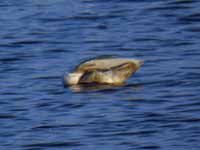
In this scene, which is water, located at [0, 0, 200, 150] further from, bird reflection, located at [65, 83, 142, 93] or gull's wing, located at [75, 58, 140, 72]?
gull's wing, located at [75, 58, 140, 72]

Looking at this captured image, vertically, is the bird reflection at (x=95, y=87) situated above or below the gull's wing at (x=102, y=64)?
below

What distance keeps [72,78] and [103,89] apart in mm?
404

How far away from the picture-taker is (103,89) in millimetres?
13859

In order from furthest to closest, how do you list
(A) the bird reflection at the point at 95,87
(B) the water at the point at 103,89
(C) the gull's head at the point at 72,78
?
(C) the gull's head at the point at 72,78, (A) the bird reflection at the point at 95,87, (B) the water at the point at 103,89

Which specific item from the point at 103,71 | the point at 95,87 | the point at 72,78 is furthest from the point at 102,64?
the point at 72,78

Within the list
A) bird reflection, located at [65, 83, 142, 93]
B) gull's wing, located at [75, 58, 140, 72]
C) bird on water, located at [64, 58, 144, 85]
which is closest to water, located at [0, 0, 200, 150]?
bird reflection, located at [65, 83, 142, 93]

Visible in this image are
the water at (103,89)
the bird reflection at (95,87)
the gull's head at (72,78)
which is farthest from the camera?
the gull's head at (72,78)

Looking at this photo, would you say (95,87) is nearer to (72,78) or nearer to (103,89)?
(103,89)

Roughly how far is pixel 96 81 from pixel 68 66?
3.29ft

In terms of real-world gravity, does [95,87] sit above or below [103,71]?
below

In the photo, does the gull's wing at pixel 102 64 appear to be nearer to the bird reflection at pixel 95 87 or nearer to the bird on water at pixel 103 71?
the bird on water at pixel 103 71

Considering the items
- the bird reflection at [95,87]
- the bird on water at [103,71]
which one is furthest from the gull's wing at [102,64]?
the bird reflection at [95,87]

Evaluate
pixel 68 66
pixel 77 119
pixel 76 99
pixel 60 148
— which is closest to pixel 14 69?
pixel 68 66

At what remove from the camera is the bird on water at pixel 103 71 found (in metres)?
13.9
